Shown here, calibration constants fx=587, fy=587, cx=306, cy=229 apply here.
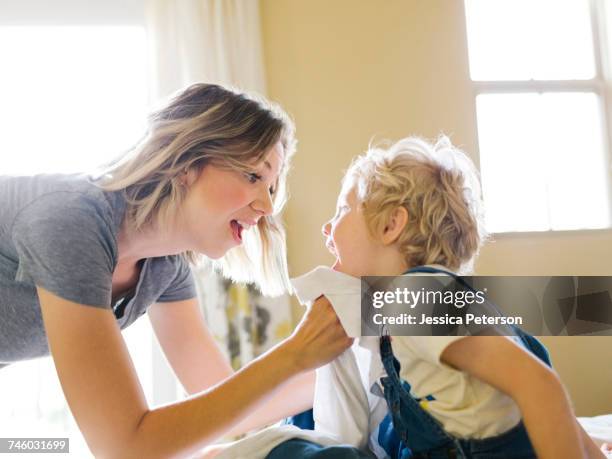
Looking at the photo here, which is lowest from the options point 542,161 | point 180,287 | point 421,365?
point 421,365

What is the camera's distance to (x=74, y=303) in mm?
917

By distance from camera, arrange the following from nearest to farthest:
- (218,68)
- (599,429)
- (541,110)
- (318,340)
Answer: (318,340) < (599,429) < (218,68) < (541,110)

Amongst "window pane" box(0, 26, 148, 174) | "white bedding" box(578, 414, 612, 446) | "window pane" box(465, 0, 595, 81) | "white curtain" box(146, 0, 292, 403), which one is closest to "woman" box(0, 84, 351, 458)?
"white bedding" box(578, 414, 612, 446)

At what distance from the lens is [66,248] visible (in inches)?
37.1

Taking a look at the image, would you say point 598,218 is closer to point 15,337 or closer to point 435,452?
point 435,452

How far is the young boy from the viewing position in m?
0.81

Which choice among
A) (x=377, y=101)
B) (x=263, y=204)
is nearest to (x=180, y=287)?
(x=263, y=204)

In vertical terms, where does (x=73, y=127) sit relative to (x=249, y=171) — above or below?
above

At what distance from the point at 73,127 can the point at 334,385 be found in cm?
206

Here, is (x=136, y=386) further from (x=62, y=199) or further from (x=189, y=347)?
(x=189, y=347)

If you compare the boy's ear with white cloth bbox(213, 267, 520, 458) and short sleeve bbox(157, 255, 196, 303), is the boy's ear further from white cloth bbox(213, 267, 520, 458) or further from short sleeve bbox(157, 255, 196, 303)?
short sleeve bbox(157, 255, 196, 303)

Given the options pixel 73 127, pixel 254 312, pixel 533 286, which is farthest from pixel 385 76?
pixel 533 286

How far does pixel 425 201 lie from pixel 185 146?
471mm

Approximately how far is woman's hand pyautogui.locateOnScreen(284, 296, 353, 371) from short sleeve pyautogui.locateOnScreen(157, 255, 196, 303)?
0.55 metres
